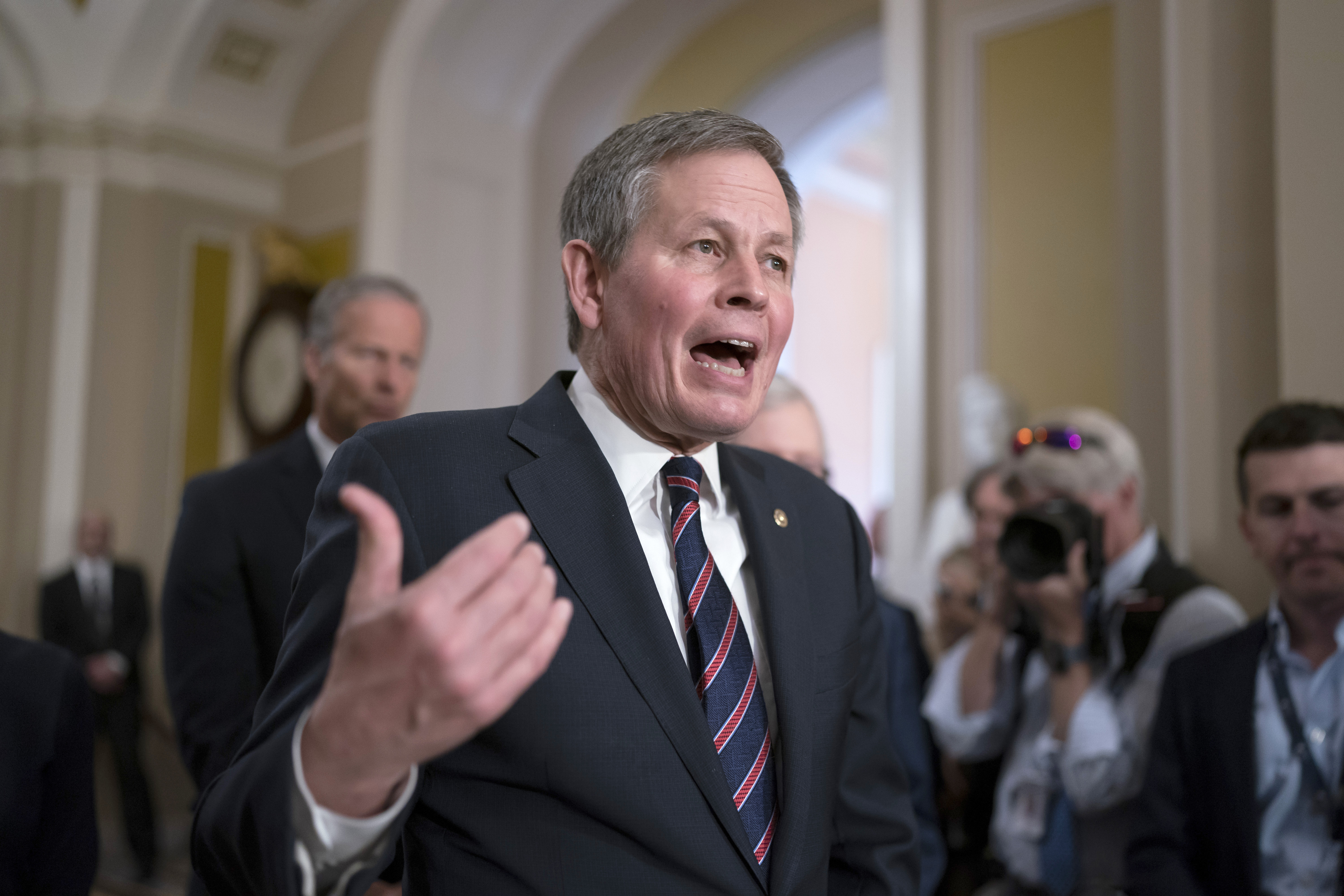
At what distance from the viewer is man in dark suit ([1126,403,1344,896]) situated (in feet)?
6.25

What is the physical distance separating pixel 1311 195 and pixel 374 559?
258 cm

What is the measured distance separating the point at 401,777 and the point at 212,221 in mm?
6557

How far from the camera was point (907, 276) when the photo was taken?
421cm

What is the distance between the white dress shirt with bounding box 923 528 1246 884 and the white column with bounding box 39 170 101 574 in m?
5.51

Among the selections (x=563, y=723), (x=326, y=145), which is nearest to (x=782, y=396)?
(x=563, y=723)

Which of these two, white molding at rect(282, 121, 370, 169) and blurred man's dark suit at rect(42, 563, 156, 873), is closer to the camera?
blurred man's dark suit at rect(42, 563, 156, 873)

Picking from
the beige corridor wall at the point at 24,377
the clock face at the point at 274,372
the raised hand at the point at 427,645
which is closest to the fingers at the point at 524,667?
the raised hand at the point at 427,645

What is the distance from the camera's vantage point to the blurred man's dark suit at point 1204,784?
6.37ft

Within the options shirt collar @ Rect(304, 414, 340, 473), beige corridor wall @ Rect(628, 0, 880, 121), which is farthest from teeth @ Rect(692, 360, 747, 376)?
beige corridor wall @ Rect(628, 0, 880, 121)

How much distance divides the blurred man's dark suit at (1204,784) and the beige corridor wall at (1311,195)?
0.85m

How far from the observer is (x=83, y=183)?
21.2 feet

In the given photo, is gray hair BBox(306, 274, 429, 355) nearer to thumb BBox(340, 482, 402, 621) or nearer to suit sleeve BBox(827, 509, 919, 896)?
suit sleeve BBox(827, 509, 919, 896)

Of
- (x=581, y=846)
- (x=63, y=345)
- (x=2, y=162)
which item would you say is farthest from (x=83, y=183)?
(x=581, y=846)

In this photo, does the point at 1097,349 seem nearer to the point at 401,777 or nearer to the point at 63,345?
the point at 401,777
